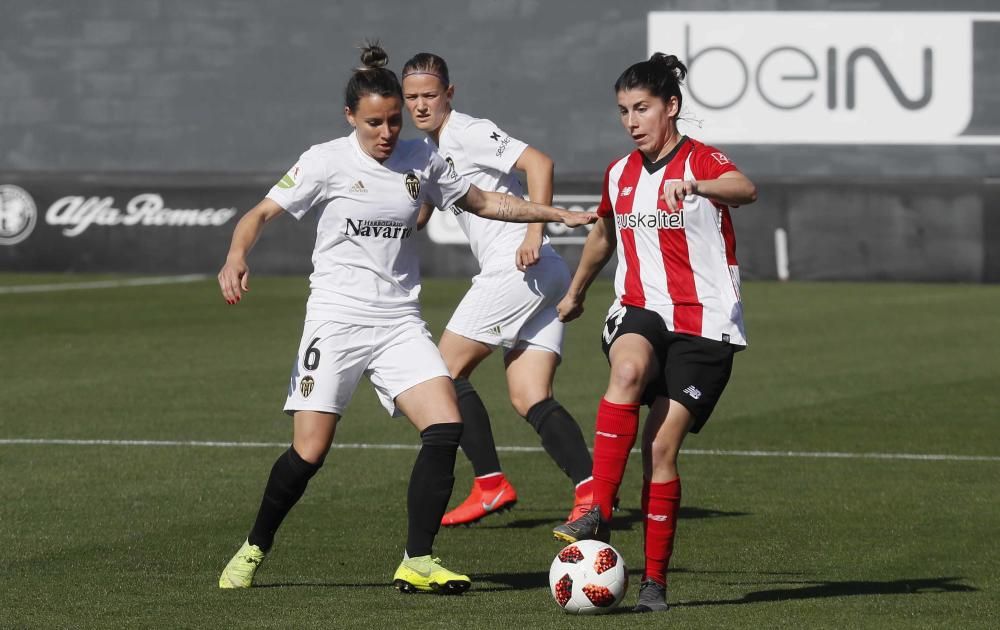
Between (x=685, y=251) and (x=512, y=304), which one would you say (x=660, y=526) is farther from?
(x=512, y=304)

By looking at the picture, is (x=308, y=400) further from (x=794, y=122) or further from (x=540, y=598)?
(x=794, y=122)

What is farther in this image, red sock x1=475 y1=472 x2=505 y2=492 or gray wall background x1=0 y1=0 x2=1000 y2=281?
gray wall background x1=0 y1=0 x2=1000 y2=281

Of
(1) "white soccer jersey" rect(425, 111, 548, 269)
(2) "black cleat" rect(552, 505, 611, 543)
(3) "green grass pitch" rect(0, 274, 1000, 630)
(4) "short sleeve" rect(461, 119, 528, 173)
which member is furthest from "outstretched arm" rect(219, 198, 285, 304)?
(4) "short sleeve" rect(461, 119, 528, 173)

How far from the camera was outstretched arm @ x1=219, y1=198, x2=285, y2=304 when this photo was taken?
620cm

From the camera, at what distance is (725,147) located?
24.0 meters

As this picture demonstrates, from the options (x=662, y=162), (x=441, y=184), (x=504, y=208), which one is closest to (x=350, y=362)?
(x=441, y=184)

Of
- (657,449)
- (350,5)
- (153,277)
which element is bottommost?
(153,277)

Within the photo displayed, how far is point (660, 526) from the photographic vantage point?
6.21m

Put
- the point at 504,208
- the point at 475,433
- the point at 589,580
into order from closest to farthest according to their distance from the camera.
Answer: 1. the point at 589,580
2. the point at 504,208
3. the point at 475,433

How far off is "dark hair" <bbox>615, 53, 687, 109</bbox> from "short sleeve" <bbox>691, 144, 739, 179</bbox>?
8.7 inches

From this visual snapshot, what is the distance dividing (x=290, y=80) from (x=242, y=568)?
61.3ft

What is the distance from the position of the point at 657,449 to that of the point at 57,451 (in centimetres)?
496

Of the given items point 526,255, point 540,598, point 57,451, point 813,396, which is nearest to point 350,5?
point 813,396

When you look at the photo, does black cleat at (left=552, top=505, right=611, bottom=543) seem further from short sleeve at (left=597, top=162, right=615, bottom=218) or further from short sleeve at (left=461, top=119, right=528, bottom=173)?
short sleeve at (left=461, top=119, right=528, bottom=173)
